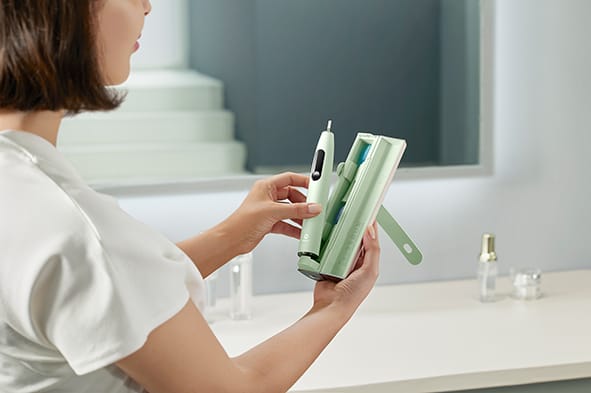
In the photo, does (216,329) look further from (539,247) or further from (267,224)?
(539,247)

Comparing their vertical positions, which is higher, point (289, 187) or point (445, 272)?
point (289, 187)

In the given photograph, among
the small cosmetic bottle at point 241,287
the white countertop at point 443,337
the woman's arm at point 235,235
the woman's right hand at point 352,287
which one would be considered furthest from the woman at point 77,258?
the small cosmetic bottle at point 241,287

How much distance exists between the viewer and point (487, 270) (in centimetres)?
158

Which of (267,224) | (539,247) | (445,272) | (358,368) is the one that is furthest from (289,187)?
(539,247)

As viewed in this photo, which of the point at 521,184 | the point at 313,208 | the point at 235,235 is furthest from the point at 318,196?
the point at 521,184

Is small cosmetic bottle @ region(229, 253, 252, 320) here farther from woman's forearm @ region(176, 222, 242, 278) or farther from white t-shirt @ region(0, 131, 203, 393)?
white t-shirt @ region(0, 131, 203, 393)

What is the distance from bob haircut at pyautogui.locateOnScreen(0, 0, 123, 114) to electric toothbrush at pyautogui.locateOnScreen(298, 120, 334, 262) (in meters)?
0.31

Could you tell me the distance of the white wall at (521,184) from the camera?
1680mm

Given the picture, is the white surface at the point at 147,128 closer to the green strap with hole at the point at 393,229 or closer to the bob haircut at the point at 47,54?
the green strap with hole at the point at 393,229

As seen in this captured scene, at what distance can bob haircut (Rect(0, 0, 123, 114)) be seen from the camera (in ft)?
2.22

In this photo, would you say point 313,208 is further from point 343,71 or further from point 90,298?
point 343,71

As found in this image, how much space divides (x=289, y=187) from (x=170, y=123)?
482mm

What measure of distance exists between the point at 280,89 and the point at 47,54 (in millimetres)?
911

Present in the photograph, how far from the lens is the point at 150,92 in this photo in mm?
1531
